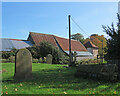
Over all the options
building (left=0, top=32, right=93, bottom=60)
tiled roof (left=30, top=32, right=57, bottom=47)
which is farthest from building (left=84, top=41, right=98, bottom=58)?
tiled roof (left=30, top=32, right=57, bottom=47)

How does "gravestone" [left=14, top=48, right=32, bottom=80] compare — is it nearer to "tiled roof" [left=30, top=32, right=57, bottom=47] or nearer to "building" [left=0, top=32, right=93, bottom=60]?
"building" [left=0, top=32, right=93, bottom=60]

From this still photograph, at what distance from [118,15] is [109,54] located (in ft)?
9.16

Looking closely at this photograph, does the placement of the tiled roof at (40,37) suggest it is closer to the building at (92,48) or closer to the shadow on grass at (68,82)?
the building at (92,48)

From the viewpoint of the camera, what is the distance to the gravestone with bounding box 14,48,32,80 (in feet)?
22.7

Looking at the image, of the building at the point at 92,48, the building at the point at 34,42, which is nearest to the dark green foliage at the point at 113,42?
the building at the point at 34,42

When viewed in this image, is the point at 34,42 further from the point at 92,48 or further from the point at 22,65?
the point at 92,48

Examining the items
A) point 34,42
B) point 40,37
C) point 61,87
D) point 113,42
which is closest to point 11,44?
point 34,42

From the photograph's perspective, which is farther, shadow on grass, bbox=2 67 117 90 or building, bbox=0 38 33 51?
building, bbox=0 38 33 51

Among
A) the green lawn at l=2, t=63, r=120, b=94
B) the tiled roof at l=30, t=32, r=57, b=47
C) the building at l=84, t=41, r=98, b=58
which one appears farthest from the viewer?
the building at l=84, t=41, r=98, b=58

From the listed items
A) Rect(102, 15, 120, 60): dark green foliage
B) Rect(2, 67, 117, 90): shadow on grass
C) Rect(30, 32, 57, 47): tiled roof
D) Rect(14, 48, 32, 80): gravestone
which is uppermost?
Rect(30, 32, 57, 47): tiled roof

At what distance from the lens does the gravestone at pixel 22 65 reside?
693cm

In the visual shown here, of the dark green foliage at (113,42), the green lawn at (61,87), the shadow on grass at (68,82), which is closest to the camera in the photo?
the green lawn at (61,87)

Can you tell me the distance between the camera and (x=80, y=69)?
739cm

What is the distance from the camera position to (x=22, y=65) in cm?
700
